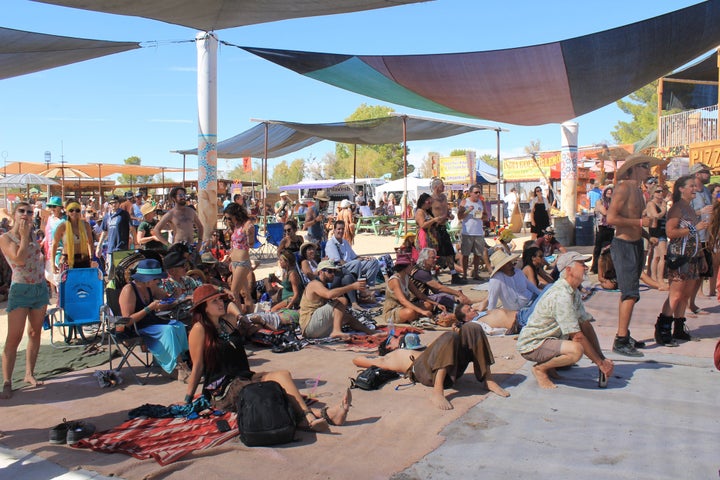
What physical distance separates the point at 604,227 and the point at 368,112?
61899 mm

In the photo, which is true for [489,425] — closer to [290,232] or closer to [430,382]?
[430,382]

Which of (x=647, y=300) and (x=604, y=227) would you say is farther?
(x=604, y=227)

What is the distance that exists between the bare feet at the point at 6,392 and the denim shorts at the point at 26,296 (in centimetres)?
60

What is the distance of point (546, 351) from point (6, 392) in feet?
13.9

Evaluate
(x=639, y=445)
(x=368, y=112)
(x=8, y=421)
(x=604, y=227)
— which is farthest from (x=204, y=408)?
(x=368, y=112)

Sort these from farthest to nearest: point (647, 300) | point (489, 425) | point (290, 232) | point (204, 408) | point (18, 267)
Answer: point (290, 232) → point (647, 300) → point (18, 267) → point (204, 408) → point (489, 425)

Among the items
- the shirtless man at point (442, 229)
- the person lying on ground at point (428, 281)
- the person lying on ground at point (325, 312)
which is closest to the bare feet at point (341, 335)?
the person lying on ground at point (325, 312)

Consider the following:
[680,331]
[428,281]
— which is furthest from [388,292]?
[680,331]

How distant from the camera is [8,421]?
4.33 meters

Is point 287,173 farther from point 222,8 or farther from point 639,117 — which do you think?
point 222,8

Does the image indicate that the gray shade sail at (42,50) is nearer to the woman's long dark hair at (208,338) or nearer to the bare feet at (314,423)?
the woman's long dark hair at (208,338)

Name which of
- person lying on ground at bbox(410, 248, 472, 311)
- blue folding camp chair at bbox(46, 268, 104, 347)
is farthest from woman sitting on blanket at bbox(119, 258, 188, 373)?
person lying on ground at bbox(410, 248, 472, 311)

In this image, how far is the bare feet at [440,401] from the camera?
421 centimetres

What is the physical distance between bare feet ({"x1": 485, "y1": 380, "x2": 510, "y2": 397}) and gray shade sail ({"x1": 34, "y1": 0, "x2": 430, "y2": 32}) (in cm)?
432
